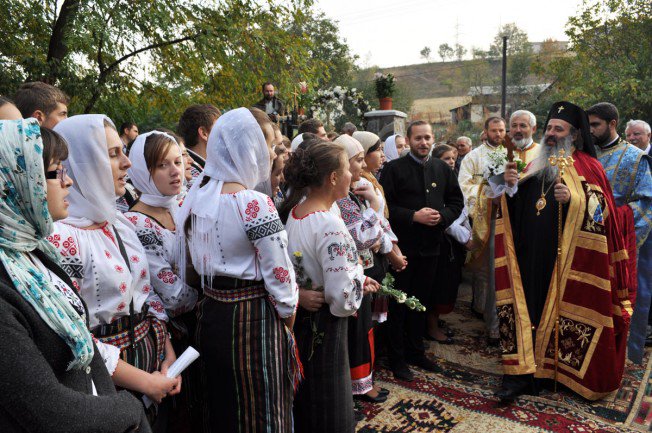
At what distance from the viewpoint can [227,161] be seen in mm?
2330

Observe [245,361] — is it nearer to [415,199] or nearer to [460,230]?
[415,199]

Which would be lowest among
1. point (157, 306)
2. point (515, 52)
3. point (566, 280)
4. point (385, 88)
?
point (566, 280)

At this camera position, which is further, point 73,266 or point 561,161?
point 561,161

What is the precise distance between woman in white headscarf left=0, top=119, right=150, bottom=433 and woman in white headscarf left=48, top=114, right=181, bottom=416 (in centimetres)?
51

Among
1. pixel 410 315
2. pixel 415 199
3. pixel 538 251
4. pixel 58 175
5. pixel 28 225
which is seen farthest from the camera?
pixel 415 199

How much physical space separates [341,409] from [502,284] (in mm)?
2283

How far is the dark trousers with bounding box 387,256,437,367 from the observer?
458 cm

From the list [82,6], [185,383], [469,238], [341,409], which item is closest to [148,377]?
[185,383]

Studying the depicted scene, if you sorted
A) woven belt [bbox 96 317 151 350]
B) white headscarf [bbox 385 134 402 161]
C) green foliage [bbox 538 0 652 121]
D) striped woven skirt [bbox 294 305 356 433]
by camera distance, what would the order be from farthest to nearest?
green foliage [bbox 538 0 652 121], white headscarf [bbox 385 134 402 161], striped woven skirt [bbox 294 305 356 433], woven belt [bbox 96 317 151 350]

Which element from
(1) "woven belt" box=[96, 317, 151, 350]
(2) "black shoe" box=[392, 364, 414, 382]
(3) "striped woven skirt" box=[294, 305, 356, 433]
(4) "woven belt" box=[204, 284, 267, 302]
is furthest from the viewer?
(2) "black shoe" box=[392, 364, 414, 382]

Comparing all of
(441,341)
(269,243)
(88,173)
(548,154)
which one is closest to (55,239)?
(88,173)

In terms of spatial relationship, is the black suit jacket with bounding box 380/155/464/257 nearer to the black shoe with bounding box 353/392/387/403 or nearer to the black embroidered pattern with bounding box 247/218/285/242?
the black shoe with bounding box 353/392/387/403

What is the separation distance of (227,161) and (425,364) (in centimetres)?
325

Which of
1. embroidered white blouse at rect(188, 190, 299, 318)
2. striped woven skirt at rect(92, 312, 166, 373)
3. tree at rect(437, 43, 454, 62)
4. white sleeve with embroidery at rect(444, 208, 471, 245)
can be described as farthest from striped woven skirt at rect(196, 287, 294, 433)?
tree at rect(437, 43, 454, 62)
